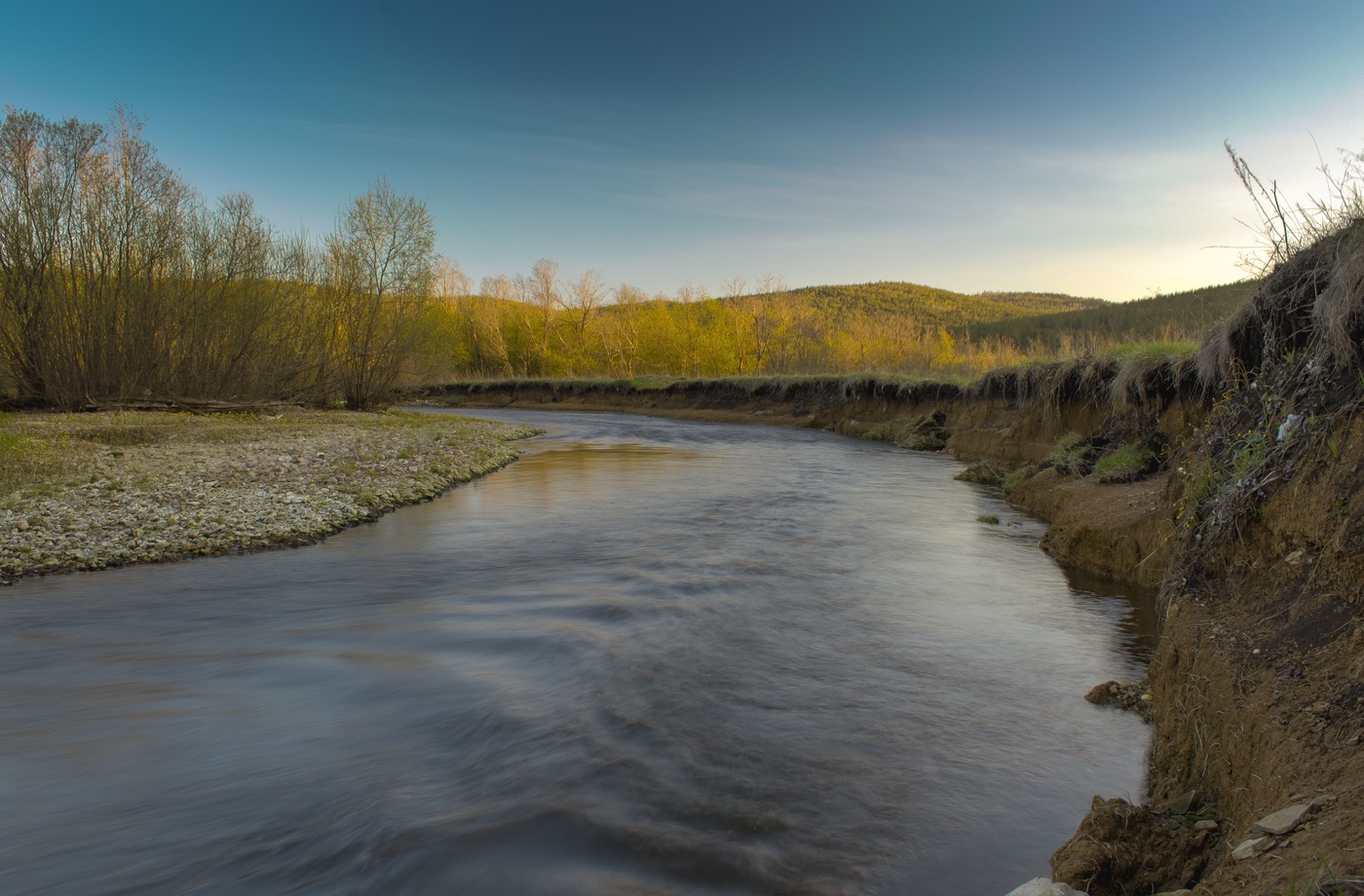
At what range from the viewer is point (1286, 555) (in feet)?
12.2

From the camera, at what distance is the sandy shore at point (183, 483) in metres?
8.59

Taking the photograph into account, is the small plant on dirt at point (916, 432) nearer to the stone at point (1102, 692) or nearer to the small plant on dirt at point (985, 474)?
the small plant on dirt at point (985, 474)

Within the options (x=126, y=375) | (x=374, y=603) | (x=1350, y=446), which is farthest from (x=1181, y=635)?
(x=126, y=375)

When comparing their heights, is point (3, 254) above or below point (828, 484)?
above

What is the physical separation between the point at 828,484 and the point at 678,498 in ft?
A: 11.5

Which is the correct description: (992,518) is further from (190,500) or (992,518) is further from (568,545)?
(190,500)

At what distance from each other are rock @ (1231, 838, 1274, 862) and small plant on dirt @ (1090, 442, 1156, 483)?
324 inches

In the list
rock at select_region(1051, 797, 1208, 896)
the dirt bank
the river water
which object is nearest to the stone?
the river water

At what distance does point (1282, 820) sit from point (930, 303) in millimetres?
120638

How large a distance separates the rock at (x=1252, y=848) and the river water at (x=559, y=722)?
1.14 metres

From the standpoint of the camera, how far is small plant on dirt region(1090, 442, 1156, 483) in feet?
31.5

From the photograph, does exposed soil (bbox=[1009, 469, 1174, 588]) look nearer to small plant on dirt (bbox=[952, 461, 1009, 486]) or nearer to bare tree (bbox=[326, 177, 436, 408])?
small plant on dirt (bbox=[952, 461, 1009, 486])

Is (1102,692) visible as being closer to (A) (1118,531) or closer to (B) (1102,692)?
(B) (1102,692)

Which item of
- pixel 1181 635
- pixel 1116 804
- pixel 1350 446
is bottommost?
pixel 1116 804
